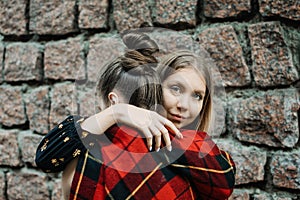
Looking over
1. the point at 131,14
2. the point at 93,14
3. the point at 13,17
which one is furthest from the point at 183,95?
the point at 13,17

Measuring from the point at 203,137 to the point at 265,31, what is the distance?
2.44 ft

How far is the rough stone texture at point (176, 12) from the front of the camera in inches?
68.8

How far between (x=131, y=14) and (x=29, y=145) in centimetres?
81

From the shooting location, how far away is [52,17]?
6.74 ft

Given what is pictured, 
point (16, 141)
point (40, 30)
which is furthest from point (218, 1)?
point (16, 141)

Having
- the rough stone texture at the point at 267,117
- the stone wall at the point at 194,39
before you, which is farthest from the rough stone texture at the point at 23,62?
the rough stone texture at the point at 267,117

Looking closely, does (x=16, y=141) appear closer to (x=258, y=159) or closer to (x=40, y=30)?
(x=40, y=30)

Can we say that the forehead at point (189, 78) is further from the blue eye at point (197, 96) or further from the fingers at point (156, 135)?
the fingers at point (156, 135)

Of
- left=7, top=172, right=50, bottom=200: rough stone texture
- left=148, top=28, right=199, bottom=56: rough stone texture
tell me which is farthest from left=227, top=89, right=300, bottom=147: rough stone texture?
left=7, top=172, right=50, bottom=200: rough stone texture

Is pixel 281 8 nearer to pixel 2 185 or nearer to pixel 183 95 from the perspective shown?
pixel 183 95

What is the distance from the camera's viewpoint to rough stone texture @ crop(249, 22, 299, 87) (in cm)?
158

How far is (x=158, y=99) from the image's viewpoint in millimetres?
995

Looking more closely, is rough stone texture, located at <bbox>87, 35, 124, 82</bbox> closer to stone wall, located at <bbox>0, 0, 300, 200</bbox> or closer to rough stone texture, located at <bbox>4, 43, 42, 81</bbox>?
stone wall, located at <bbox>0, 0, 300, 200</bbox>

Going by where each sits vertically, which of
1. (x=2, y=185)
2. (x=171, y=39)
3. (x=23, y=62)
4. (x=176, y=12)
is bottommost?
(x=2, y=185)
